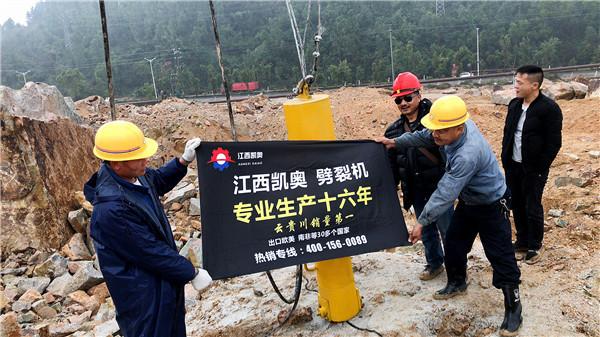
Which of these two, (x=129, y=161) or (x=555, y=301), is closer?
(x=129, y=161)

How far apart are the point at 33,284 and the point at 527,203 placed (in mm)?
5856

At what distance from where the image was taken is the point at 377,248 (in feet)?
10.3

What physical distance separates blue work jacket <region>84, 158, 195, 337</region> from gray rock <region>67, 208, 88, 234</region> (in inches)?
174

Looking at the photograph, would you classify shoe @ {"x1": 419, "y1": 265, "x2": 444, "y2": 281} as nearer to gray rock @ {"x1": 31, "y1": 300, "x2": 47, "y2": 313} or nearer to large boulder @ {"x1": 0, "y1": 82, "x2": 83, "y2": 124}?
gray rock @ {"x1": 31, "y1": 300, "x2": 47, "y2": 313}

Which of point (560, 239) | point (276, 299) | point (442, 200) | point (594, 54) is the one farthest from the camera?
point (594, 54)

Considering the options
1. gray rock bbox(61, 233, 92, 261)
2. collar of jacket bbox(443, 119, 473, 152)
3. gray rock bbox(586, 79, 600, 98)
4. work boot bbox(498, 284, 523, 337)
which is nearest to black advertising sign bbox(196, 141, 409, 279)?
collar of jacket bbox(443, 119, 473, 152)

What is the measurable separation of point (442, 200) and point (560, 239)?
245cm

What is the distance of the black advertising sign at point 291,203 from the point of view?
2889mm

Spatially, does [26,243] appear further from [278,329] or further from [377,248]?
[377,248]

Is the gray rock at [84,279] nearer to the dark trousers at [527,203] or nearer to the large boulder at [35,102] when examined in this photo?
the large boulder at [35,102]

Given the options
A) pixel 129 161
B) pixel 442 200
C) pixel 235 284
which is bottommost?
pixel 235 284

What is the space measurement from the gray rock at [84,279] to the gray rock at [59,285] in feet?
0.13

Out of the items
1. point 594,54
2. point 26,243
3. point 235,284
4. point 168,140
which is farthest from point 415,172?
point 594,54

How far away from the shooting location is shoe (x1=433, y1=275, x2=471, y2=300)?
3428mm
